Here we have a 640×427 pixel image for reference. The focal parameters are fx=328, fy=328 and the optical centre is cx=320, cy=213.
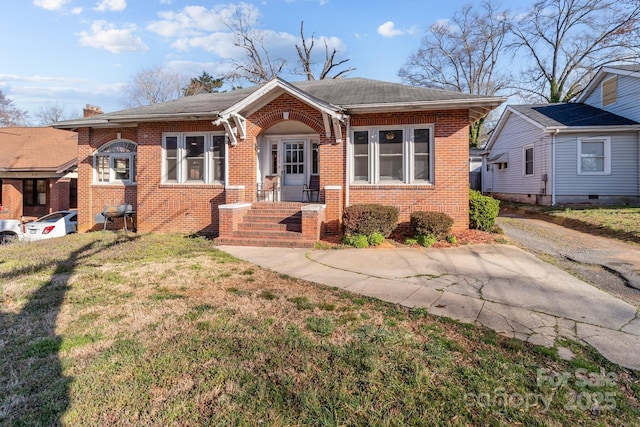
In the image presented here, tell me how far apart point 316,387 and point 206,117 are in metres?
9.44

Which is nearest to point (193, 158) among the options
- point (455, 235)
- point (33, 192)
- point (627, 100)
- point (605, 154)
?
point (455, 235)

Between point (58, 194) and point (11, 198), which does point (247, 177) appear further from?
point (11, 198)

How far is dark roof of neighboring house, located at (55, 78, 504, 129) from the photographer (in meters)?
8.66

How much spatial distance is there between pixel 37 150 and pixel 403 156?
20.4 meters

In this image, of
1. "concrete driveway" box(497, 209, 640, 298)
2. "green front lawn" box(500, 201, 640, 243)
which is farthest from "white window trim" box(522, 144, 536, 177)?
"concrete driveway" box(497, 209, 640, 298)

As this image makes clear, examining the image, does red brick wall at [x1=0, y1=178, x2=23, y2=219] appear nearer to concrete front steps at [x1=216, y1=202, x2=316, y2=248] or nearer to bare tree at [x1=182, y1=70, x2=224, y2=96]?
concrete front steps at [x1=216, y1=202, x2=316, y2=248]

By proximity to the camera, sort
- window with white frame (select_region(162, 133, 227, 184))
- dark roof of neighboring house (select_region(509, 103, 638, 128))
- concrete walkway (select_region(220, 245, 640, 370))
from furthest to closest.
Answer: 1. dark roof of neighboring house (select_region(509, 103, 638, 128))
2. window with white frame (select_region(162, 133, 227, 184))
3. concrete walkway (select_region(220, 245, 640, 370))

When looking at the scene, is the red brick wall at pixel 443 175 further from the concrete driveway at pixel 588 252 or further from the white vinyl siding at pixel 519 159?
the white vinyl siding at pixel 519 159

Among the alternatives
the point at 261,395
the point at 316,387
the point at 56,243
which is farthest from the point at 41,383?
the point at 56,243

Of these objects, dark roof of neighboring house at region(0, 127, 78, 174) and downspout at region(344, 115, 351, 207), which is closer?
downspout at region(344, 115, 351, 207)

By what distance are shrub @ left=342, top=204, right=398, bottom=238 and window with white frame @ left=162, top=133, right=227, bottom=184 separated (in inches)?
184

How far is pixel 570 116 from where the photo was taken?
15.9 m

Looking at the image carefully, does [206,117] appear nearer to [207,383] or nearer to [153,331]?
[153,331]

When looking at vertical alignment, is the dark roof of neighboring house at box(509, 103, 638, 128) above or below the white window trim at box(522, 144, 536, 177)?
above
